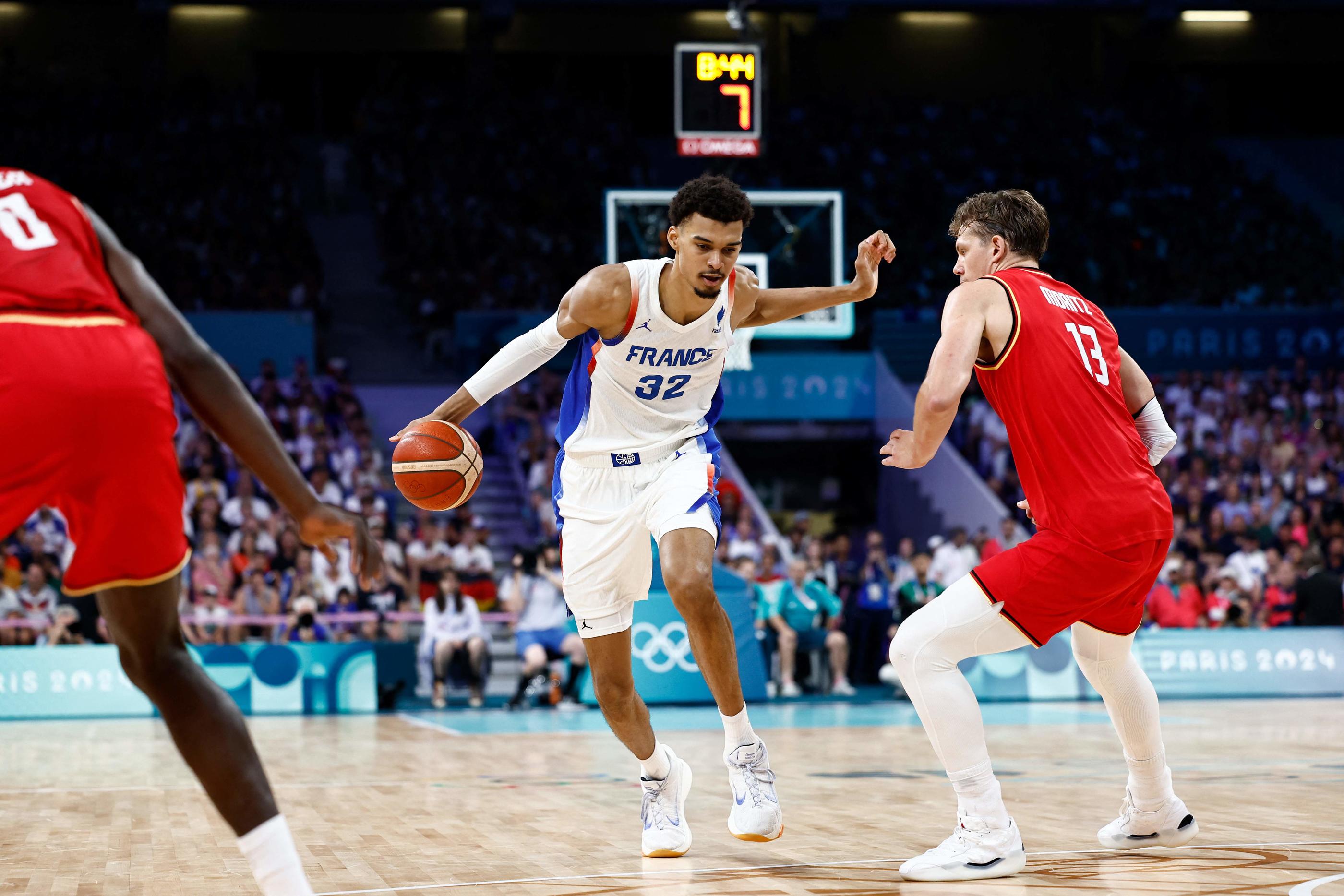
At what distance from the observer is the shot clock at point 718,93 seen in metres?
13.5

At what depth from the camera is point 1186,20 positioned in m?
27.4

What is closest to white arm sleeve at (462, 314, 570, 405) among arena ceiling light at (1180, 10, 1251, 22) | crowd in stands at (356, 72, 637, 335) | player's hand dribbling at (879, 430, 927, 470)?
player's hand dribbling at (879, 430, 927, 470)

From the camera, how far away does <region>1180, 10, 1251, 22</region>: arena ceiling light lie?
2662 centimetres

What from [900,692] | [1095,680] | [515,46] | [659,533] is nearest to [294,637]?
[900,692]

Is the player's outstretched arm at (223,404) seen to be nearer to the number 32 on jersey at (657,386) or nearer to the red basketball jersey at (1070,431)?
the red basketball jersey at (1070,431)

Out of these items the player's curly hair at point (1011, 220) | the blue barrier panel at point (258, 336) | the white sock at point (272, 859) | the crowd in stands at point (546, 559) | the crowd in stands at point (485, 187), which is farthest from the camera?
the crowd in stands at point (485, 187)

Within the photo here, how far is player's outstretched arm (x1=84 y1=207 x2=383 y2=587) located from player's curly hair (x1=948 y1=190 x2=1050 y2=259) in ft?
8.42

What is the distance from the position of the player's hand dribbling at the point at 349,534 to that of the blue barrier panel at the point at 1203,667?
1124 cm

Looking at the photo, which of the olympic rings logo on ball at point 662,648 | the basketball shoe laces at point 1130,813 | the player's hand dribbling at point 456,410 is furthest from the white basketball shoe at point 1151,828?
the olympic rings logo on ball at point 662,648

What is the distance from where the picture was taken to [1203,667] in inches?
548

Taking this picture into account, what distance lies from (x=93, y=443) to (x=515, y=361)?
7.92ft

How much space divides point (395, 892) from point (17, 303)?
6.86 feet

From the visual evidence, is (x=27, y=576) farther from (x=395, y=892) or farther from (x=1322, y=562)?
(x=1322, y=562)

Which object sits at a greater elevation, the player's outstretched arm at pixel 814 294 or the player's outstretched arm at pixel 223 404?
the player's outstretched arm at pixel 814 294
